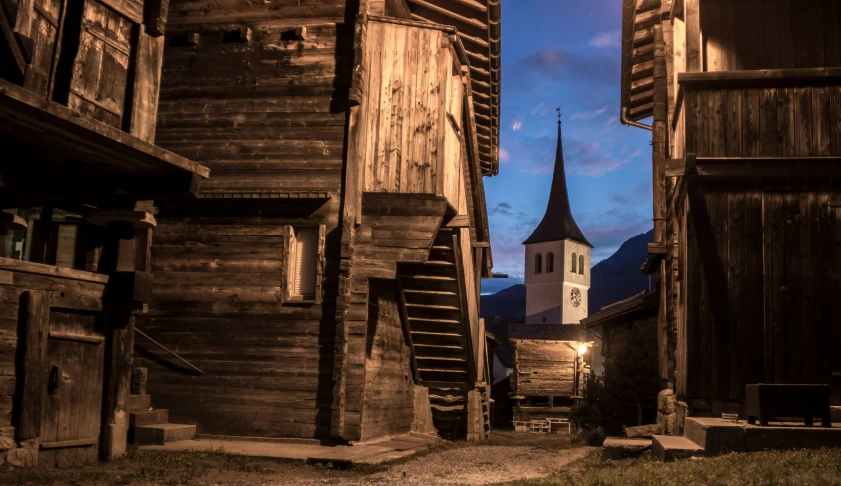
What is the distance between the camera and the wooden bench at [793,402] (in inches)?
368

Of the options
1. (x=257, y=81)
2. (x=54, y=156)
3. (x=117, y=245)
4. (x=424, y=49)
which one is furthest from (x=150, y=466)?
(x=424, y=49)

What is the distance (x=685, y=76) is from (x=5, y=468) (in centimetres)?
973

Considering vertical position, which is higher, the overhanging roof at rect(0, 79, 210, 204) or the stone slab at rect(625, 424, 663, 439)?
the overhanging roof at rect(0, 79, 210, 204)

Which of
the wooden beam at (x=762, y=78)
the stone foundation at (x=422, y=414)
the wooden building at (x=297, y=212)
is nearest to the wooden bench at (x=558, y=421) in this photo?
the stone foundation at (x=422, y=414)

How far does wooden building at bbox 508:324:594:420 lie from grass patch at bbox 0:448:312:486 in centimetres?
2688

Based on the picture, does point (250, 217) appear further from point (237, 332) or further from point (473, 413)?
point (473, 413)

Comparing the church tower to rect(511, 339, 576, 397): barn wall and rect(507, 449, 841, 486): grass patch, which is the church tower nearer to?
rect(511, 339, 576, 397): barn wall

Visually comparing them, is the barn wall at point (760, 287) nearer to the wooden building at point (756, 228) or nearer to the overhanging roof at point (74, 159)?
the wooden building at point (756, 228)

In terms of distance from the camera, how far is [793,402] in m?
9.38

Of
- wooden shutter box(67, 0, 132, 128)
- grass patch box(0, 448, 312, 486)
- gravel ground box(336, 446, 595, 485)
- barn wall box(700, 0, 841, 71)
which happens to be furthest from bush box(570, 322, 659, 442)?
wooden shutter box(67, 0, 132, 128)

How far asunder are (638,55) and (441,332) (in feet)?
26.5

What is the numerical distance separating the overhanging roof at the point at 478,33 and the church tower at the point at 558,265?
6078 centimetres

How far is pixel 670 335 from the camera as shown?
1494 cm

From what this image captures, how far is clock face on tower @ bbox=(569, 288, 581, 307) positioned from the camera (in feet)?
275
